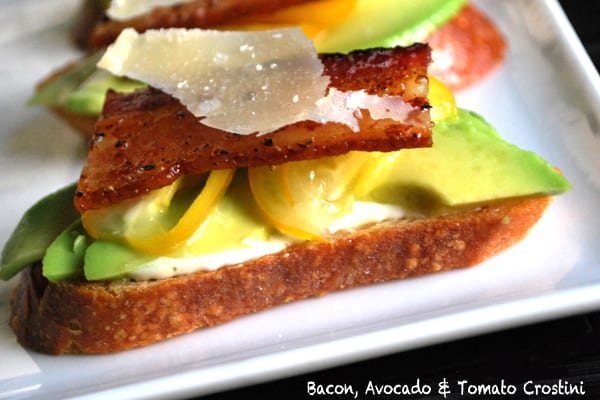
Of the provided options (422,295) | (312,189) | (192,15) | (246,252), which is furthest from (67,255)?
(192,15)

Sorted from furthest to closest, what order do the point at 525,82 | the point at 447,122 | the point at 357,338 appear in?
the point at 525,82
the point at 447,122
the point at 357,338

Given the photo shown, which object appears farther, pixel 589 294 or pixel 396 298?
pixel 396 298

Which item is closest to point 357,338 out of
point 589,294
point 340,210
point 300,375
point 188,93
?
point 300,375

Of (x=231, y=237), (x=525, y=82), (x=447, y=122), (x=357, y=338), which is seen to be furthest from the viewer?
(x=525, y=82)

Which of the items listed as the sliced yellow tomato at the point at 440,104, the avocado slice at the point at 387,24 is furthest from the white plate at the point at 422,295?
the sliced yellow tomato at the point at 440,104

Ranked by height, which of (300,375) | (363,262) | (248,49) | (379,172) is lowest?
(300,375)

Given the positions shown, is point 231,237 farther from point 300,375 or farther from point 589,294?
→ point 589,294

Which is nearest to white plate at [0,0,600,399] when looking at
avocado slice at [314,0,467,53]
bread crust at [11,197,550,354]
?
bread crust at [11,197,550,354]

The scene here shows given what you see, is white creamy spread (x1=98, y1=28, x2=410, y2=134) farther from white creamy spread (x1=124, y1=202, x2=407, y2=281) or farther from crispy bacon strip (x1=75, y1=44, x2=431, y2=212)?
white creamy spread (x1=124, y1=202, x2=407, y2=281)
